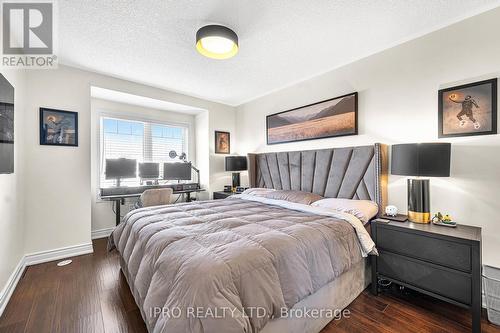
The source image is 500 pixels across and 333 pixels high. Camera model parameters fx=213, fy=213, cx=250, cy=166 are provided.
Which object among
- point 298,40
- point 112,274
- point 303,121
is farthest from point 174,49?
point 112,274

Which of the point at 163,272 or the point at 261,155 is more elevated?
the point at 261,155

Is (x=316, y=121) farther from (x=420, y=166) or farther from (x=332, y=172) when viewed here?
(x=420, y=166)

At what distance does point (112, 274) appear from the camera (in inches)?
93.8

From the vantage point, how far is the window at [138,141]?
3.84 metres

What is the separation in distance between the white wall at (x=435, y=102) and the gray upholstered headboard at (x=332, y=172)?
20 centimetres

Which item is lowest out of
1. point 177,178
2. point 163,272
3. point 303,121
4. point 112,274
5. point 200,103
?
point 112,274

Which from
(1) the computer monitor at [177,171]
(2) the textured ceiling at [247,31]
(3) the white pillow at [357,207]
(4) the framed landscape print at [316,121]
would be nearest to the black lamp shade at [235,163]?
(4) the framed landscape print at [316,121]

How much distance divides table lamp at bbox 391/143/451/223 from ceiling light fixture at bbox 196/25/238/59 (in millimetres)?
1852

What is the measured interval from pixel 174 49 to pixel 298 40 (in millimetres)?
1423

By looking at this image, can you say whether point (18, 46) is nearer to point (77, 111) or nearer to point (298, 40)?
point (77, 111)

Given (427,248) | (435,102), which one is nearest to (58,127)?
(427,248)

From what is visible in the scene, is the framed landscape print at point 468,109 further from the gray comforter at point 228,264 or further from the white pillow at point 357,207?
the gray comforter at point 228,264

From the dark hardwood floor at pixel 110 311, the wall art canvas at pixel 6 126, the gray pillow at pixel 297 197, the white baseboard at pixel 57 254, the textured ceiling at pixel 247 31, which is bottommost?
the dark hardwood floor at pixel 110 311

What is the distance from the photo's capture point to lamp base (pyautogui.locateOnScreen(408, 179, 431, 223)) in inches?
76.7
